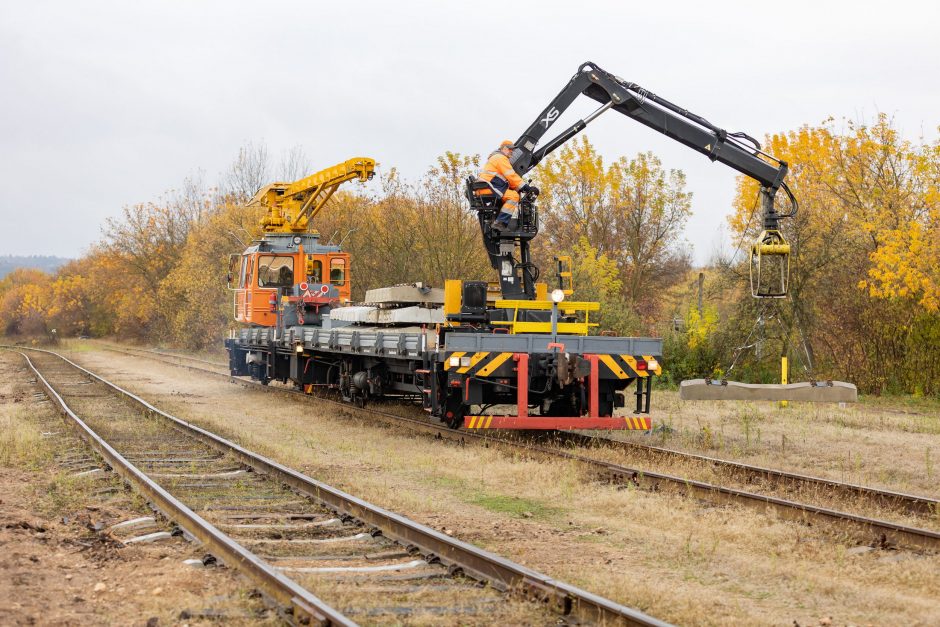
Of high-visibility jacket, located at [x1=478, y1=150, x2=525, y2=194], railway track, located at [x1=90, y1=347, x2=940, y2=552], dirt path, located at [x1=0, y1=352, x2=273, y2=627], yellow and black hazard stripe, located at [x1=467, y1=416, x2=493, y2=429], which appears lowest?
dirt path, located at [x1=0, y1=352, x2=273, y2=627]

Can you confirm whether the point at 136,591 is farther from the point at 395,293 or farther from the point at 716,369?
the point at 716,369

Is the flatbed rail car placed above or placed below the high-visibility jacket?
below

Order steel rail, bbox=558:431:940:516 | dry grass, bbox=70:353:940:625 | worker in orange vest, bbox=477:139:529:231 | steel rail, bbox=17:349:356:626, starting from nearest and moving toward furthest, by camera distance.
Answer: steel rail, bbox=17:349:356:626 → dry grass, bbox=70:353:940:625 → steel rail, bbox=558:431:940:516 → worker in orange vest, bbox=477:139:529:231

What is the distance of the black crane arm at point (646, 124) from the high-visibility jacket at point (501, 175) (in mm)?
704

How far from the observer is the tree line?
22141mm

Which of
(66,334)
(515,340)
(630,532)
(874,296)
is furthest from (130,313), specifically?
(630,532)

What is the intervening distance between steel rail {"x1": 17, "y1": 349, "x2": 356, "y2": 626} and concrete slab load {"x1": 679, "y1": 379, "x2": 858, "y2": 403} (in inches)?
259

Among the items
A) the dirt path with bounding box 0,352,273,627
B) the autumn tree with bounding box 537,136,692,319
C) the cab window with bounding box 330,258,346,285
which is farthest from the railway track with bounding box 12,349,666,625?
the autumn tree with bounding box 537,136,692,319

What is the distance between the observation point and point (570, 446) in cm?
1309

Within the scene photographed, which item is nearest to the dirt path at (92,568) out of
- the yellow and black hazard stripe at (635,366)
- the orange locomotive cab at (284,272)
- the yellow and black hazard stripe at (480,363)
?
the yellow and black hazard stripe at (480,363)

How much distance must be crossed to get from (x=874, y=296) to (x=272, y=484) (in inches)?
655

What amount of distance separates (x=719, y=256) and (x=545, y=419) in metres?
23.3

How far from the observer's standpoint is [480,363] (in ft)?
41.5

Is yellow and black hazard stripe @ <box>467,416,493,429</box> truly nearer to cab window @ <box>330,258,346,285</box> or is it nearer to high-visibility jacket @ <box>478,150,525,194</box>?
high-visibility jacket @ <box>478,150,525,194</box>
